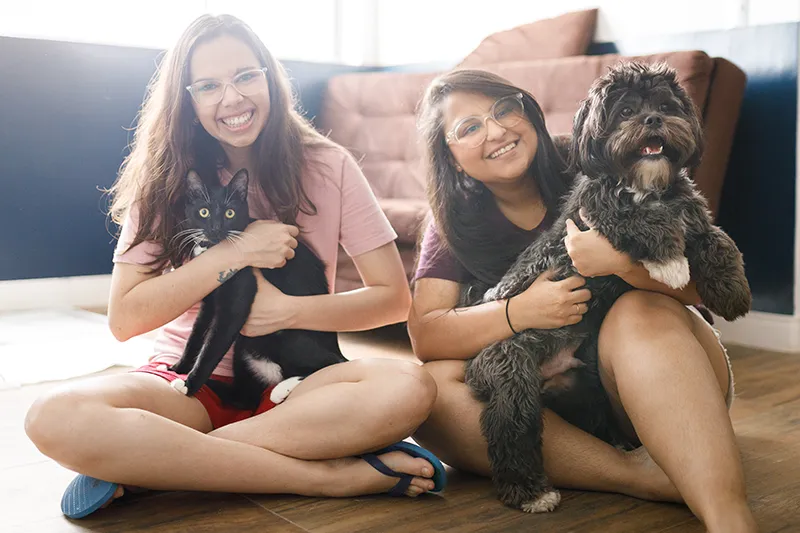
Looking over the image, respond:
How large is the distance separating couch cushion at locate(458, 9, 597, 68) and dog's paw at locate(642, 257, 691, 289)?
2489 mm

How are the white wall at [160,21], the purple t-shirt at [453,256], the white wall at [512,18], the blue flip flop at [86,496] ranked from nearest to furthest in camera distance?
the blue flip flop at [86,496] → the purple t-shirt at [453,256] → the white wall at [512,18] → the white wall at [160,21]

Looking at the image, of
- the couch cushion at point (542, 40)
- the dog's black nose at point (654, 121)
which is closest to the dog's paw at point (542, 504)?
the dog's black nose at point (654, 121)

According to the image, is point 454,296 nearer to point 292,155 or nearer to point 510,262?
point 510,262

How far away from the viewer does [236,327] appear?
166 centimetres

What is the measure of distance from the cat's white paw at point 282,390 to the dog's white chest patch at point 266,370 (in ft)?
0.07

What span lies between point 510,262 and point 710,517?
0.65 meters

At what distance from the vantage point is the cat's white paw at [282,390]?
1681 millimetres

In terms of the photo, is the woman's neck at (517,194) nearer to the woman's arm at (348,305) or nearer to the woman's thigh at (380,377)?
the woman's arm at (348,305)

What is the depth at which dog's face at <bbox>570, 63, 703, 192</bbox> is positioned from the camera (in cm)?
144

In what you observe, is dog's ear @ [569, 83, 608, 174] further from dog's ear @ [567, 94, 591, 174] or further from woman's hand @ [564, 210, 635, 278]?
woman's hand @ [564, 210, 635, 278]

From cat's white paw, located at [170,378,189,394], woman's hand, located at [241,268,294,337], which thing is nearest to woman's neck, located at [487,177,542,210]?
woman's hand, located at [241,268,294,337]

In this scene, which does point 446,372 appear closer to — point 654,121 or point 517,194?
point 517,194

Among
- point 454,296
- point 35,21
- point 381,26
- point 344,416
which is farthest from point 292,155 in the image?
point 381,26

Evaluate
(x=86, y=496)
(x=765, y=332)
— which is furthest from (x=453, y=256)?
(x=765, y=332)
